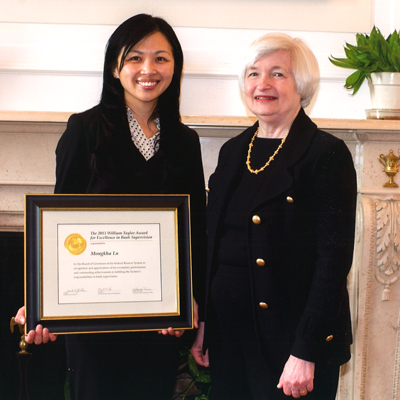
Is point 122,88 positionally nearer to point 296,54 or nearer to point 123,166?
point 123,166

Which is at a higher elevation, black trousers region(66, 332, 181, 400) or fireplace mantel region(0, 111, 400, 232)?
fireplace mantel region(0, 111, 400, 232)

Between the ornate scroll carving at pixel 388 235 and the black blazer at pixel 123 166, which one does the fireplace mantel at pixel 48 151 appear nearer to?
the ornate scroll carving at pixel 388 235

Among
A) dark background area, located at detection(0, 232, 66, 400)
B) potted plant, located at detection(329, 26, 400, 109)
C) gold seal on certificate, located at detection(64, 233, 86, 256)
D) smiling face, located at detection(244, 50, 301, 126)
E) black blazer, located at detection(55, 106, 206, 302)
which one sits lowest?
dark background area, located at detection(0, 232, 66, 400)

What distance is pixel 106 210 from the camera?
1.43m

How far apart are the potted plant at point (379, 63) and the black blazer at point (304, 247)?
0.66 metres

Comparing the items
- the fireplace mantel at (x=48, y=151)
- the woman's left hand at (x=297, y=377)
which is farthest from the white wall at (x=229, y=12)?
the woman's left hand at (x=297, y=377)

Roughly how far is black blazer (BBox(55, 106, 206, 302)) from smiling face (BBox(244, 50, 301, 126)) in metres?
0.29

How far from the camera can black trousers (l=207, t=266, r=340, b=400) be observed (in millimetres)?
1394

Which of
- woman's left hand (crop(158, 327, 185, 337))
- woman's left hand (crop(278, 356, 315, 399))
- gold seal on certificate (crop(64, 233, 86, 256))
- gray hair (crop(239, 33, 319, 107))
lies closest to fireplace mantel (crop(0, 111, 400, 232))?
gray hair (crop(239, 33, 319, 107))

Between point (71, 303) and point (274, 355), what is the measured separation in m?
0.60

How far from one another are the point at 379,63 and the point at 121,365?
4.72 feet
